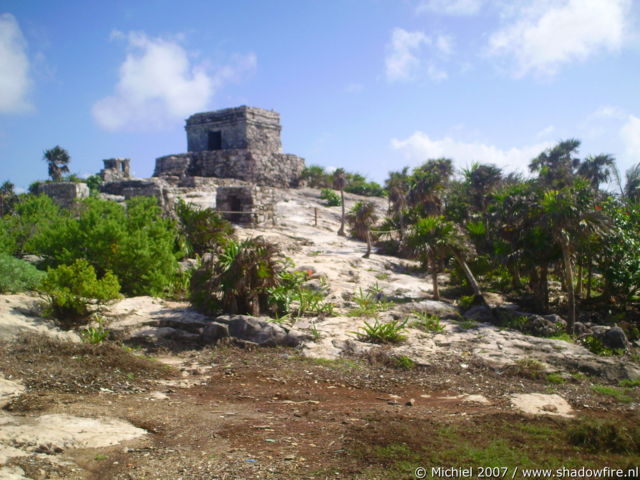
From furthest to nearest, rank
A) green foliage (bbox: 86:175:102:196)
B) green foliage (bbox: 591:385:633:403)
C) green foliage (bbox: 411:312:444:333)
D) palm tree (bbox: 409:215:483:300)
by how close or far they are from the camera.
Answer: green foliage (bbox: 86:175:102:196)
palm tree (bbox: 409:215:483:300)
green foliage (bbox: 411:312:444:333)
green foliage (bbox: 591:385:633:403)

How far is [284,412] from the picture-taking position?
20.5 ft

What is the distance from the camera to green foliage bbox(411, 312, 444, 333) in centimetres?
1104

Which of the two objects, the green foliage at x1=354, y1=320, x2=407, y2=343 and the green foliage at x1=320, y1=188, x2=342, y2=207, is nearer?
the green foliage at x1=354, y1=320, x2=407, y2=343

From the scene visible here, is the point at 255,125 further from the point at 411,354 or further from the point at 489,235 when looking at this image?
the point at 411,354

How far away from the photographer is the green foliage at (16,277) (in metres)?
9.62

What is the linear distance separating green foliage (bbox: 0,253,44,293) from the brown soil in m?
2.23

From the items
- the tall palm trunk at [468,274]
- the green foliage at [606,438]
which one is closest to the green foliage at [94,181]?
the tall palm trunk at [468,274]

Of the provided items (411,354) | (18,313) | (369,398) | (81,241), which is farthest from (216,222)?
(369,398)

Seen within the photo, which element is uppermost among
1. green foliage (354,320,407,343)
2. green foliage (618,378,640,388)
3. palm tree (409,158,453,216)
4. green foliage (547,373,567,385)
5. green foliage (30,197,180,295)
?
palm tree (409,158,453,216)

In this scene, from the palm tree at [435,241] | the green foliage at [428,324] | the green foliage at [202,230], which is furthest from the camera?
the green foliage at [202,230]

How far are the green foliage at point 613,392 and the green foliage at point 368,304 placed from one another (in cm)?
469

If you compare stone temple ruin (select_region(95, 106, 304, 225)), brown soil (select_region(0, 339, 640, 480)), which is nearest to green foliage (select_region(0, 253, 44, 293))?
brown soil (select_region(0, 339, 640, 480))

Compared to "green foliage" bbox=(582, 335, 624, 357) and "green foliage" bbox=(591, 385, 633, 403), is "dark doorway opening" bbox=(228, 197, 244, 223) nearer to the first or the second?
"green foliage" bbox=(582, 335, 624, 357)

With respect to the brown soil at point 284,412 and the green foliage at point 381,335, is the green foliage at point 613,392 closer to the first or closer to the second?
the brown soil at point 284,412
